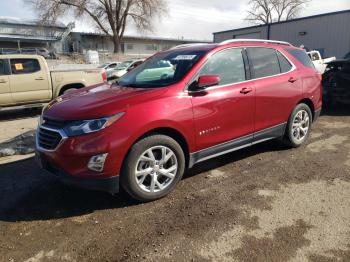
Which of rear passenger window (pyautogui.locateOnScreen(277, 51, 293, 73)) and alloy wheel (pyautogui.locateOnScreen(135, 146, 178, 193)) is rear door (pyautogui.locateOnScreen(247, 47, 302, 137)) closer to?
rear passenger window (pyautogui.locateOnScreen(277, 51, 293, 73))

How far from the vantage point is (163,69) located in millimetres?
4758

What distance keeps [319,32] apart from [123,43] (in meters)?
38.9

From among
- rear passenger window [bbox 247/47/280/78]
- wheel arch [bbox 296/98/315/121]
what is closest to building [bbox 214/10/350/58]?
wheel arch [bbox 296/98/315/121]

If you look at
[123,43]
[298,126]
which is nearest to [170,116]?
[298,126]

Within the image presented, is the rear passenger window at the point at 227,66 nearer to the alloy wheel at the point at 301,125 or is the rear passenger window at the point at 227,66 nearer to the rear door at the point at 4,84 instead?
the alloy wheel at the point at 301,125

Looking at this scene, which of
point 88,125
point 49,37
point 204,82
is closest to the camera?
point 88,125

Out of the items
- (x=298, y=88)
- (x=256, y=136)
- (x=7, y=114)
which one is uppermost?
(x=298, y=88)

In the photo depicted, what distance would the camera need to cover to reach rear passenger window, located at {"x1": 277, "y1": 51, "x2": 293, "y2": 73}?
5457 millimetres

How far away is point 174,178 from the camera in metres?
4.14

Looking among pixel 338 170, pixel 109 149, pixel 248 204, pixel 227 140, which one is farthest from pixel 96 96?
pixel 338 170

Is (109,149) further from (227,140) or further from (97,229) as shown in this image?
(227,140)

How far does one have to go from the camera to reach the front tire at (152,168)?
3.73 meters

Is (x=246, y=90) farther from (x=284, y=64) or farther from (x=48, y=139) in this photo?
(x=48, y=139)

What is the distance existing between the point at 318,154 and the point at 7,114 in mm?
9388
